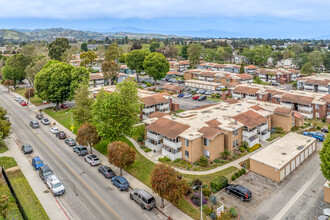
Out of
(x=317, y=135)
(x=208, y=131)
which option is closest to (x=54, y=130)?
(x=208, y=131)

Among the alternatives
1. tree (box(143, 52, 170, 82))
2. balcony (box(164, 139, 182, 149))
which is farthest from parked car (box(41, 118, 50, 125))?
tree (box(143, 52, 170, 82))

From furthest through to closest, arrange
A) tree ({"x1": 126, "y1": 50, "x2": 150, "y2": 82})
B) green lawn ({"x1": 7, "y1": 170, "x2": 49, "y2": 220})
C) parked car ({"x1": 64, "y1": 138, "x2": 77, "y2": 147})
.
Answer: tree ({"x1": 126, "y1": 50, "x2": 150, "y2": 82}) → parked car ({"x1": 64, "y1": 138, "x2": 77, "y2": 147}) → green lawn ({"x1": 7, "y1": 170, "x2": 49, "y2": 220})

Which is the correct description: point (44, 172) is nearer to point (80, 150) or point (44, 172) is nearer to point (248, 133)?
point (80, 150)

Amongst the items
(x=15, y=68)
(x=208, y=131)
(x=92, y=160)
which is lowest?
(x=92, y=160)

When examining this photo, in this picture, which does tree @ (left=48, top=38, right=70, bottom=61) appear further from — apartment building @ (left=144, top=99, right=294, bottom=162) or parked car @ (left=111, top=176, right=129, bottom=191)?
parked car @ (left=111, top=176, right=129, bottom=191)

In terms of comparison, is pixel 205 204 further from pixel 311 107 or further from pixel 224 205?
pixel 311 107

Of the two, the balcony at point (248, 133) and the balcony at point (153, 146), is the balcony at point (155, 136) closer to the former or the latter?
the balcony at point (153, 146)
